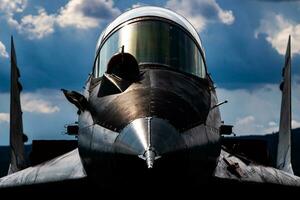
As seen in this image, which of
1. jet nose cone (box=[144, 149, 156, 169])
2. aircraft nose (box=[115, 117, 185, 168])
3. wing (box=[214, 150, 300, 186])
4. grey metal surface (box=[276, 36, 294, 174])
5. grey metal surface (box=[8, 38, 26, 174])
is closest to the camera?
jet nose cone (box=[144, 149, 156, 169])

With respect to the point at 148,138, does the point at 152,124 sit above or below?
above

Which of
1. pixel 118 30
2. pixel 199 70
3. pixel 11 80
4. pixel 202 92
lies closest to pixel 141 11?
pixel 118 30

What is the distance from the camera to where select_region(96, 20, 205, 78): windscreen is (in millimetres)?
9523

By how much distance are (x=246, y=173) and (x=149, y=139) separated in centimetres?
356

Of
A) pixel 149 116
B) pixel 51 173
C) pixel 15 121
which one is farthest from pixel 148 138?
pixel 15 121

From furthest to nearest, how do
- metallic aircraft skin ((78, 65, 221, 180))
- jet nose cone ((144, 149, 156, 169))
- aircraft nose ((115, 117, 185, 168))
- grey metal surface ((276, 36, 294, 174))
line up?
grey metal surface ((276, 36, 294, 174)) → metallic aircraft skin ((78, 65, 221, 180)) → aircraft nose ((115, 117, 185, 168)) → jet nose cone ((144, 149, 156, 169))

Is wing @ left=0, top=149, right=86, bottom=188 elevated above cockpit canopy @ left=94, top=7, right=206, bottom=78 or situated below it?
below

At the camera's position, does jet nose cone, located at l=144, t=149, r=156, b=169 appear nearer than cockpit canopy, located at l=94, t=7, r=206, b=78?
Yes

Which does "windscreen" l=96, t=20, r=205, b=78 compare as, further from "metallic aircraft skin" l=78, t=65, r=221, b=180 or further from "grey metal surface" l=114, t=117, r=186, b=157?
"grey metal surface" l=114, t=117, r=186, b=157

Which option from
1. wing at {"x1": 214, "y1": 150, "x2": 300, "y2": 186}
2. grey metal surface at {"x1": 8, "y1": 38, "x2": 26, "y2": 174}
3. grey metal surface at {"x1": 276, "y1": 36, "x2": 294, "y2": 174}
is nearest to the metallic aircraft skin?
wing at {"x1": 214, "y1": 150, "x2": 300, "y2": 186}

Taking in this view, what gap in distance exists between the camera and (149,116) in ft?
24.1

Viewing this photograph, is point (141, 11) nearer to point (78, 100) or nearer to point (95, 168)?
point (78, 100)

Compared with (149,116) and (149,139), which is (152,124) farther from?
(149,139)

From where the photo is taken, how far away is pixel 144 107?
7.52 m
